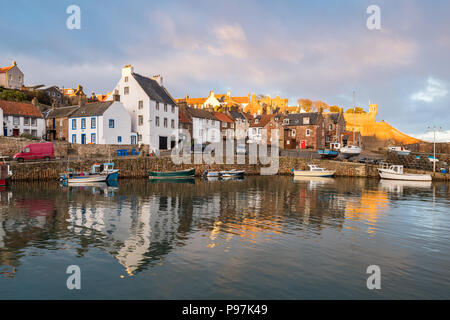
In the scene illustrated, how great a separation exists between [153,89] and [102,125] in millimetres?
14259

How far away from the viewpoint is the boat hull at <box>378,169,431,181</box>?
54344 mm

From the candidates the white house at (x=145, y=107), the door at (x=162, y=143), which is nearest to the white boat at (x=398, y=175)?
the door at (x=162, y=143)

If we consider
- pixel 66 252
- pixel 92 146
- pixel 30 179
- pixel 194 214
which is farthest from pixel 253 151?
pixel 66 252

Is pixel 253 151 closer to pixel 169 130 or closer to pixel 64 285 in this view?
pixel 169 130

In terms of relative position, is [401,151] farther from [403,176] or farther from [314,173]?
[314,173]

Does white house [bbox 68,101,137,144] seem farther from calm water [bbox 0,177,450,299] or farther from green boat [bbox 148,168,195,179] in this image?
calm water [bbox 0,177,450,299]

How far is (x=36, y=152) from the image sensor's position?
46.8 m

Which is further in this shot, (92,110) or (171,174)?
(92,110)

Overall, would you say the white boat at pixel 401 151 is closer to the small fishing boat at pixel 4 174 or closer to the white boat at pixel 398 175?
the white boat at pixel 398 175

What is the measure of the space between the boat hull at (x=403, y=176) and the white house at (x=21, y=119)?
66.3 meters

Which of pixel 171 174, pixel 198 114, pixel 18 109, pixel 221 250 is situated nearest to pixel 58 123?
pixel 18 109

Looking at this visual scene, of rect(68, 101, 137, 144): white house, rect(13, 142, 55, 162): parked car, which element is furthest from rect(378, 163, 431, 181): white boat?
rect(13, 142, 55, 162): parked car

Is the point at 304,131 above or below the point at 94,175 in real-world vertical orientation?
above

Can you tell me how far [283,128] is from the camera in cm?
8550
